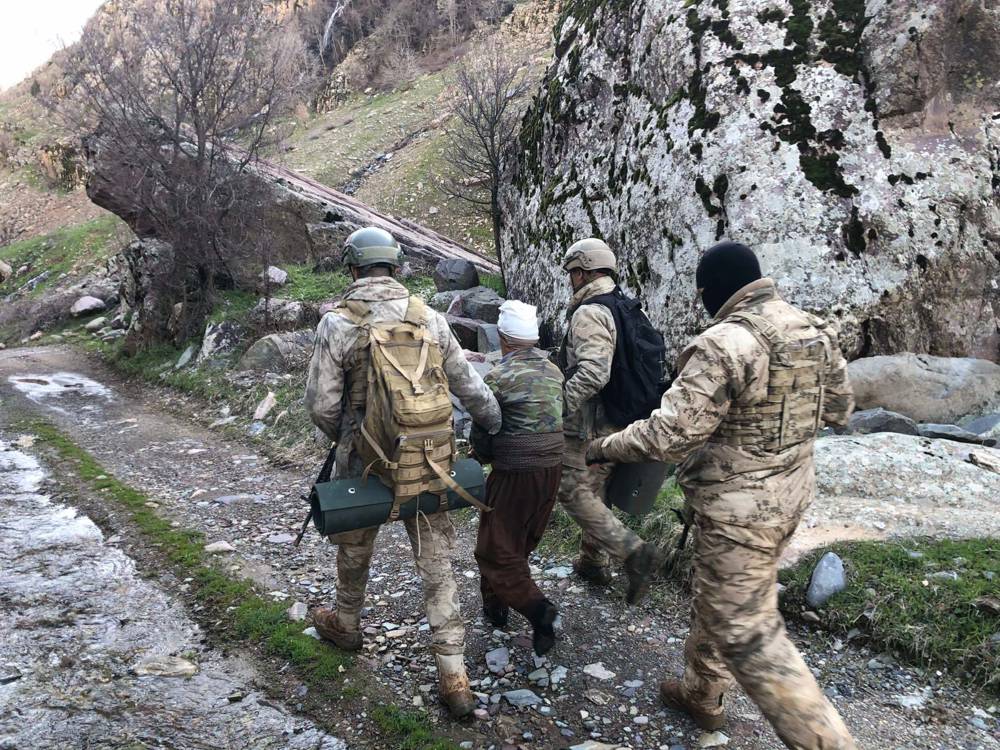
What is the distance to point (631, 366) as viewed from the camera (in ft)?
13.5

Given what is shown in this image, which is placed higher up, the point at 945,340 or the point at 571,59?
the point at 571,59

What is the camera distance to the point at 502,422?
371cm

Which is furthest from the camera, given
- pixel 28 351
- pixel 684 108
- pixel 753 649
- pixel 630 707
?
pixel 28 351

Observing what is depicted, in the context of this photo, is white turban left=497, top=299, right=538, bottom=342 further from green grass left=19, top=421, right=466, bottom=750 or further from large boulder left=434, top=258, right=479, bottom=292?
large boulder left=434, top=258, right=479, bottom=292

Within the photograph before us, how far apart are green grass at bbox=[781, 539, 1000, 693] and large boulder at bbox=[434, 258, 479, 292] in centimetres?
850

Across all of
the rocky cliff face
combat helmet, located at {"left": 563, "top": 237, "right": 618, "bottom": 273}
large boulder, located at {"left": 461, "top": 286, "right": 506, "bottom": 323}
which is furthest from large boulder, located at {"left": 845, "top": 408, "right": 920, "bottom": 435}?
large boulder, located at {"left": 461, "top": 286, "right": 506, "bottom": 323}

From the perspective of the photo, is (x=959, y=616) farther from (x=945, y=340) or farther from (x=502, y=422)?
(x=945, y=340)

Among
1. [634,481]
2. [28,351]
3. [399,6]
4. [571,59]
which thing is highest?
[399,6]

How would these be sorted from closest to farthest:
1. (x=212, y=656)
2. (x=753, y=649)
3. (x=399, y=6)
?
(x=753, y=649)
(x=212, y=656)
(x=399, y=6)

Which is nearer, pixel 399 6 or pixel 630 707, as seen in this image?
pixel 630 707

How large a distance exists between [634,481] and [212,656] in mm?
2491

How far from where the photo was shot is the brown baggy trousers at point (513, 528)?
3.70 metres

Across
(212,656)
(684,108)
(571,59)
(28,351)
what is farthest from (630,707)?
(28,351)

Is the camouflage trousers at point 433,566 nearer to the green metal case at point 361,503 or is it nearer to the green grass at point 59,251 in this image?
the green metal case at point 361,503
